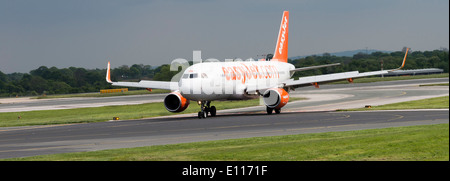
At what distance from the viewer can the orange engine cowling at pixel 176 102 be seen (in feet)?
149

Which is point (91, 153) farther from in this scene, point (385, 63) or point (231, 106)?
point (385, 63)

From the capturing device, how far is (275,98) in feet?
155

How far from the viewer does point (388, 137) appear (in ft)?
78.2

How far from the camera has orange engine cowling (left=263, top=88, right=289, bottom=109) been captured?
1854 inches

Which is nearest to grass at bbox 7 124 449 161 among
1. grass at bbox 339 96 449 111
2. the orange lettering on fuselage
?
the orange lettering on fuselage

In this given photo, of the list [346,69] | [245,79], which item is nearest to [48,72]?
[346,69]

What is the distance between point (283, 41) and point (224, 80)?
16.5m

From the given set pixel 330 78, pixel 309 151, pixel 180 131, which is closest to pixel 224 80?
pixel 330 78

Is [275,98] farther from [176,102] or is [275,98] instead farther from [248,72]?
[176,102]

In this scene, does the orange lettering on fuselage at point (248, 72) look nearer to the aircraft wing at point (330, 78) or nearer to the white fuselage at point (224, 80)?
the white fuselage at point (224, 80)

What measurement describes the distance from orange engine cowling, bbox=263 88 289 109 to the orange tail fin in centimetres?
1201

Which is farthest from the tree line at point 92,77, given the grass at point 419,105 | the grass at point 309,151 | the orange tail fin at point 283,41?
the grass at point 309,151

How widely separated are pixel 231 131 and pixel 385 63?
138m

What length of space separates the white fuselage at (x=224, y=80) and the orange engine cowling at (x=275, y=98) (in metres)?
1.34
